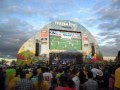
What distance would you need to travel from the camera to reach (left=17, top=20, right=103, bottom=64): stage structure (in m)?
45.2

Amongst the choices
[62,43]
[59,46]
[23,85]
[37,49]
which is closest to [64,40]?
[62,43]

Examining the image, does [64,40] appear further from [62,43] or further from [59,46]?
[59,46]

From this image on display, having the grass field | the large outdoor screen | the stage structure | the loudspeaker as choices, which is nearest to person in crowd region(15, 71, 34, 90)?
the stage structure

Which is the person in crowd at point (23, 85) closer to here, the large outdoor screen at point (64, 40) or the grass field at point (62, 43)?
the large outdoor screen at point (64, 40)

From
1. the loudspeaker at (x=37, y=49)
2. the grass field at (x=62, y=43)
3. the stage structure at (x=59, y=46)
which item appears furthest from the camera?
the grass field at (x=62, y=43)

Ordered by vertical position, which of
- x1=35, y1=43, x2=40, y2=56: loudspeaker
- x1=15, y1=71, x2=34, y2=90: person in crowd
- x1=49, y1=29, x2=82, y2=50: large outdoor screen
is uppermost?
x1=49, y1=29, x2=82, y2=50: large outdoor screen

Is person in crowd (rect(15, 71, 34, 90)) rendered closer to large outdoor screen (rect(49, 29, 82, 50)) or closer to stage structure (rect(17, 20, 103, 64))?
stage structure (rect(17, 20, 103, 64))

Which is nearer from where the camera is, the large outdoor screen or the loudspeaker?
the loudspeaker

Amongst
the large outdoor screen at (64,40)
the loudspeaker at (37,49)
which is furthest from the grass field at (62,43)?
the loudspeaker at (37,49)

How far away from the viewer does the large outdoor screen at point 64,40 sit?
152 feet

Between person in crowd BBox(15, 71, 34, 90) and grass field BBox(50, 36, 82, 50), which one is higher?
grass field BBox(50, 36, 82, 50)

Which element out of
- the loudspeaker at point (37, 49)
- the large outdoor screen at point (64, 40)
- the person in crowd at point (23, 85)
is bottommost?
the person in crowd at point (23, 85)

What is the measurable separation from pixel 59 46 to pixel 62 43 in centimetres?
86

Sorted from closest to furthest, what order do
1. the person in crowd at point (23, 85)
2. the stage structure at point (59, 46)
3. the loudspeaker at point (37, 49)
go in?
the person in crowd at point (23, 85)
the loudspeaker at point (37, 49)
the stage structure at point (59, 46)
